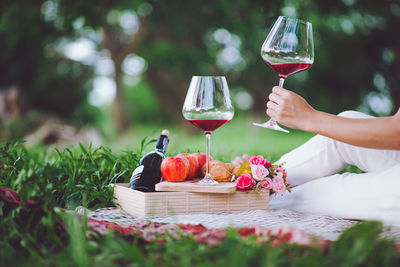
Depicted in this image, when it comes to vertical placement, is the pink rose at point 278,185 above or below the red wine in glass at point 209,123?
below

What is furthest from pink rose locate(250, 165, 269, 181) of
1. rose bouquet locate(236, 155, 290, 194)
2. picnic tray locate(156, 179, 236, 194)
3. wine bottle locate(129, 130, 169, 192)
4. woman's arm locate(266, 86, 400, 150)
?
wine bottle locate(129, 130, 169, 192)

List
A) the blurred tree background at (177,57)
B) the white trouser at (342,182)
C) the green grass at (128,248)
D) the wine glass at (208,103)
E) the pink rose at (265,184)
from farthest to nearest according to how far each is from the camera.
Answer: the blurred tree background at (177,57) < the pink rose at (265,184) < the white trouser at (342,182) < the wine glass at (208,103) < the green grass at (128,248)

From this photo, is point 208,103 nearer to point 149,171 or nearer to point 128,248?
point 149,171

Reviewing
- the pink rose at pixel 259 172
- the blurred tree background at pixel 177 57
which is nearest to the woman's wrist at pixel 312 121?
the pink rose at pixel 259 172

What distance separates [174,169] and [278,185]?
58 centimetres

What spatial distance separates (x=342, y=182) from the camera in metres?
2.42

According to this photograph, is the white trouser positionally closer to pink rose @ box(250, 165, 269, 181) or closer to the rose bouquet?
the rose bouquet

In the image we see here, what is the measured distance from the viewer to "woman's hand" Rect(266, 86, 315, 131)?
217 cm

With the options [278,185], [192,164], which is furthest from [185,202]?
[278,185]

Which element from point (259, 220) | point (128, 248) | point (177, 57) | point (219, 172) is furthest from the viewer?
point (177, 57)

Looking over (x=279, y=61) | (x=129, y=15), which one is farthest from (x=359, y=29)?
(x=279, y=61)

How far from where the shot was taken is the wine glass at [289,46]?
7.64 ft

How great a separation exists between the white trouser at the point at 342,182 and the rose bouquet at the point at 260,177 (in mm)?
171

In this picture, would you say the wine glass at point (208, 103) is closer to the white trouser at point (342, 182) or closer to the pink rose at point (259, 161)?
the pink rose at point (259, 161)
